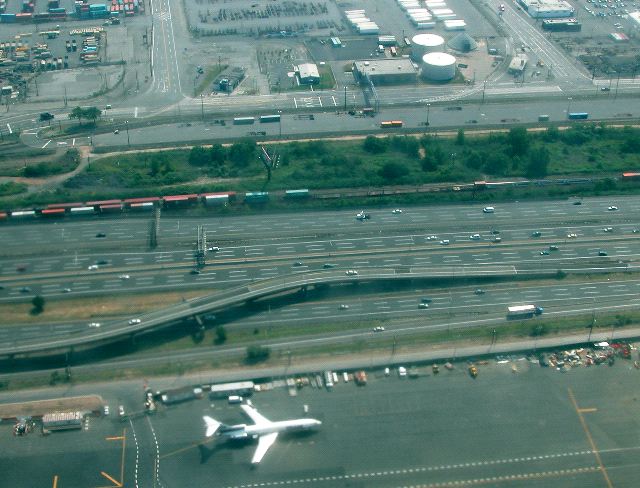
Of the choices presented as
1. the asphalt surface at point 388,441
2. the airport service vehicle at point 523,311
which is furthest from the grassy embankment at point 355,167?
the asphalt surface at point 388,441

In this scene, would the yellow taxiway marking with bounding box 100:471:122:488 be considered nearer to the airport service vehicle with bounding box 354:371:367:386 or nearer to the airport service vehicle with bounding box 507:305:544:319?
Result: the airport service vehicle with bounding box 354:371:367:386

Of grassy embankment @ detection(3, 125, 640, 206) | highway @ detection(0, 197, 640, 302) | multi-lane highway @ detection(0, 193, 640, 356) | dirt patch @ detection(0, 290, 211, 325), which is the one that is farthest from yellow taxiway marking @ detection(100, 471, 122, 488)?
grassy embankment @ detection(3, 125, 640, 206)

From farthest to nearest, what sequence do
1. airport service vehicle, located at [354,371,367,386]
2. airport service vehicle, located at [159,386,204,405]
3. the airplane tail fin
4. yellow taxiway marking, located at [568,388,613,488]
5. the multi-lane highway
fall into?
the multi-lane highway → airport service vehicle, located at [354,371,367,386] → airport service vehicle, located at [159,386,204,405] → the airplane tail fin → yellow taxiway marking, located at [568,388,613,488]

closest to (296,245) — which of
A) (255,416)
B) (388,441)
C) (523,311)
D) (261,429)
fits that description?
(255,416)

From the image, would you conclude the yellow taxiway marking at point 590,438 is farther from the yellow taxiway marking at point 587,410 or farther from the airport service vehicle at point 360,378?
the airport service vehicle at point 360,378

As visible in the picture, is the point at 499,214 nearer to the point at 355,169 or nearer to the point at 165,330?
the point at 355,169

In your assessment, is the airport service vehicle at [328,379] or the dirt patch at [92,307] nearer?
the airport service vehicle at [328,379]

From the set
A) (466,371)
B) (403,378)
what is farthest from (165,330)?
(466,371)
